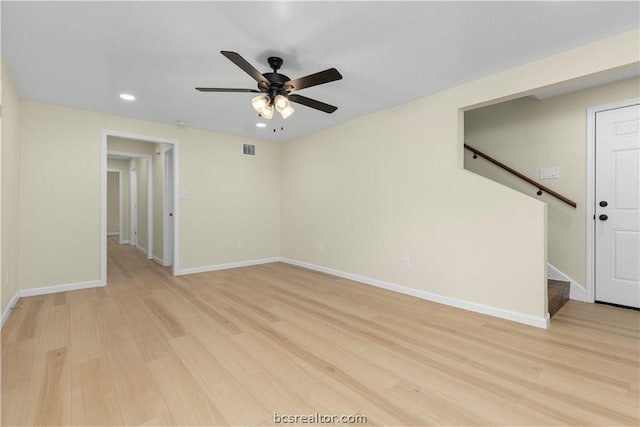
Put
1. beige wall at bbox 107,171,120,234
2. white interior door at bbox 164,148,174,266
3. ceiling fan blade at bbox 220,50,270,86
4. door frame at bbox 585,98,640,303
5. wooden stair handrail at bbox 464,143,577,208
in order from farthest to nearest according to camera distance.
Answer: beige wall at bbox 107,171,120,234, white interior door at bbox 164,148,174,266, wooden stair handrail at bbox 464,143,577,208, door frame at bbox 585,98,640,303, ceiling fan blade at bbox 220,50,270,86

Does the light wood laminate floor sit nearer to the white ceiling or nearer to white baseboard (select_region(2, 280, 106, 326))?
white baseboard (select_region(2, 280, 106, 326))

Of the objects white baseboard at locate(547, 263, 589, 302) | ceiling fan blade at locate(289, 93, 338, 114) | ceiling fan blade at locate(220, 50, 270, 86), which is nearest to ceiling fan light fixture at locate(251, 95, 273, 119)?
ceiling fan blade at locate(220, 50, 270, 86)

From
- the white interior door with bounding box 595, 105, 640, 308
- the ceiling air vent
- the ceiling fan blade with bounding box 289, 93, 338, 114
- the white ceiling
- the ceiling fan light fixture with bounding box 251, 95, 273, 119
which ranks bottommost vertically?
the white interior door with bounding box 595, 105, 640, 308

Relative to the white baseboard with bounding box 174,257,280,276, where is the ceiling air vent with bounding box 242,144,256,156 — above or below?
above

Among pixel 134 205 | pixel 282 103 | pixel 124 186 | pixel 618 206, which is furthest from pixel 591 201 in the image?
pixel 124 186

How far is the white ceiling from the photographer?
1851 millimetres

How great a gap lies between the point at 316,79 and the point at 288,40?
1.25ft

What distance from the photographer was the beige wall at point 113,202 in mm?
9539

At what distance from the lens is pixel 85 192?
379 centimetres

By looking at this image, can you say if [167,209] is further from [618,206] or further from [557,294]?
[618,206]

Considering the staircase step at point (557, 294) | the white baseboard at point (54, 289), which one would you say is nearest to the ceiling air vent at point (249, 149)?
the white baseboard at point (54, 289)

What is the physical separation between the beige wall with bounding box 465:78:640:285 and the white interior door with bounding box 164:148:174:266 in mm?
5172

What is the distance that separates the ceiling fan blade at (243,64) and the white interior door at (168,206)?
3.56 metres

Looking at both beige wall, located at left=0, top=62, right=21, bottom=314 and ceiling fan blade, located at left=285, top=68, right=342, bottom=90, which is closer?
ceiling fan blade, located at left=285, top=68, right=342, bottom=90
